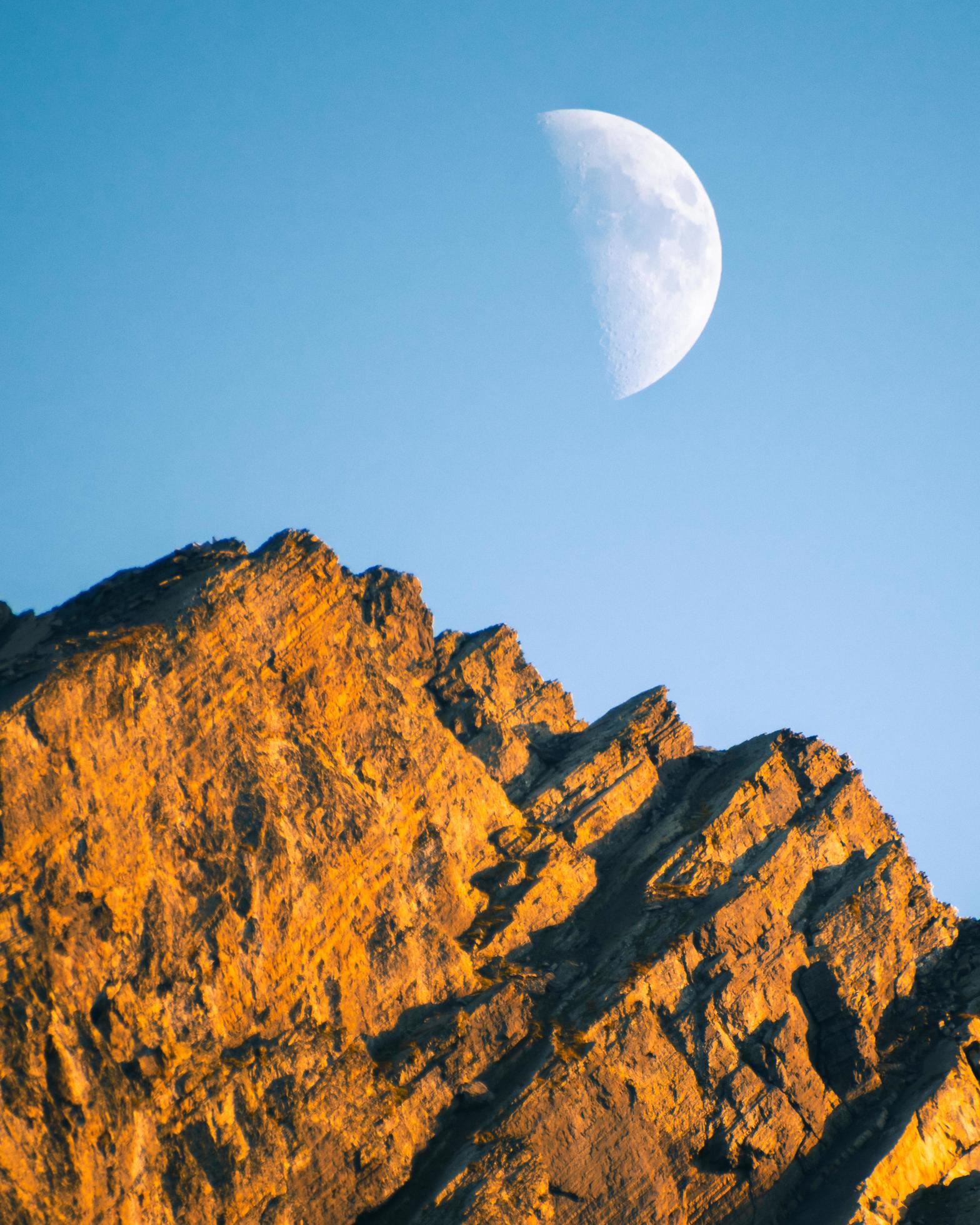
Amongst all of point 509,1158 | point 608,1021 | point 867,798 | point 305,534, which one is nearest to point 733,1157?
point 608,1021

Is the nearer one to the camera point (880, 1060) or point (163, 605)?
point (163, 605)

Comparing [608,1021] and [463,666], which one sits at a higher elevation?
[463,666]

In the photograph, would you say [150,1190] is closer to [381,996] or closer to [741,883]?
[381,996]

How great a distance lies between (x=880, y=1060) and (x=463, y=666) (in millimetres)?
31822

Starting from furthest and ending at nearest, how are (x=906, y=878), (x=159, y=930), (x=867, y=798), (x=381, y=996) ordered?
1. (x=867, y=798)
2. (x=906, y=878)
3. (x=381, y=996)
4. (x=159, y=930)

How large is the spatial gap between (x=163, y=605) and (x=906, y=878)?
44997 millimetres

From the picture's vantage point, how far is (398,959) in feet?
171

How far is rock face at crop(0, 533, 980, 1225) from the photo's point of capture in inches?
1718

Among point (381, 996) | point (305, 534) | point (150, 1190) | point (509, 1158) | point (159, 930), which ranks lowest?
point (509, 1158)

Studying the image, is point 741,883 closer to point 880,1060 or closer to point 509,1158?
point 880,1060

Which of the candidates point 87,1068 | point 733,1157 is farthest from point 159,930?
point 733,1157

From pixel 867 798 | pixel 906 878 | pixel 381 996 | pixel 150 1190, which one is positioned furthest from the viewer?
pixel 867 798

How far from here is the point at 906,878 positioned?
6812cm

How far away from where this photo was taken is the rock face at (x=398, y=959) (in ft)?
143
